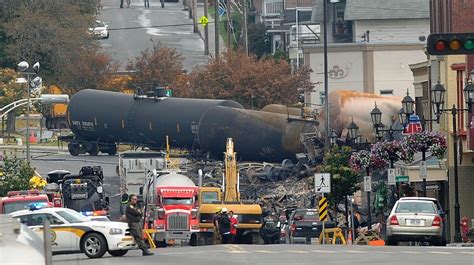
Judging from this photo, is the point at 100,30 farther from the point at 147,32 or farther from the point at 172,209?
the point at 172,209

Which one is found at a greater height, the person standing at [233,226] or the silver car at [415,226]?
the silver car at [415,226]

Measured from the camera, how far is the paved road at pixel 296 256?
90.6 ft

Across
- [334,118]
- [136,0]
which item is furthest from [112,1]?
[334,118]

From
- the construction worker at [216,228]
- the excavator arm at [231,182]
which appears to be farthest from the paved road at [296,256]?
the excavator arm at [231,182]

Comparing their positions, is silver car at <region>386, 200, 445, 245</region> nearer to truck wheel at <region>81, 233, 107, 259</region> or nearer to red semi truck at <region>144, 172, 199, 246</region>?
truck wheel at <region>81, 233, 107, 259</region>

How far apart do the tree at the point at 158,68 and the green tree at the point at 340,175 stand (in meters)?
42.2

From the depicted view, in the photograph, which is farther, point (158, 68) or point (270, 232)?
point (158, 68)

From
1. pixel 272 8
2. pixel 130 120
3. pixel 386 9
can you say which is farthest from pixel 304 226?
pixel 272 8

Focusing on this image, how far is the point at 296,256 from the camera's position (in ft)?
96.7

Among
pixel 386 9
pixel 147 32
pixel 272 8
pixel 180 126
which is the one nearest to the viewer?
pixel 180 126

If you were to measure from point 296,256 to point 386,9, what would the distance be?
6057 centimetres

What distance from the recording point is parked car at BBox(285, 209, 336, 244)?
43500 millimetres

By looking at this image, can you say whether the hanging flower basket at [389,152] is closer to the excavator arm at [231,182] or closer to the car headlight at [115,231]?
the excavator arm at [231,182]

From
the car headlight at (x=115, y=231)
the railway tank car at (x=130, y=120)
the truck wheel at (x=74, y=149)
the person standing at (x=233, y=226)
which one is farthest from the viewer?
the truck wheel at (x=74, y=149)
